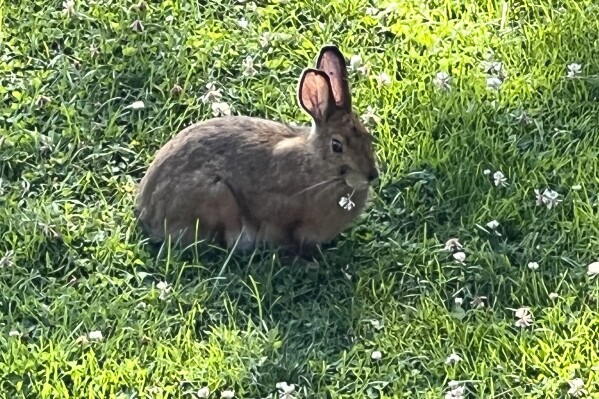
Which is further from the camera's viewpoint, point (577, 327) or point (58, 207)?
point (58, 207)

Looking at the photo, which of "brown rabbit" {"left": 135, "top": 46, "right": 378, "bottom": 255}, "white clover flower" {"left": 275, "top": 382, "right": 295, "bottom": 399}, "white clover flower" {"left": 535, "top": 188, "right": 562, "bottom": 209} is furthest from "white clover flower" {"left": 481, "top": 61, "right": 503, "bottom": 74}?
"white clover flower" {"left": 275, "top": 382, "right": 295, "bottom": 399}

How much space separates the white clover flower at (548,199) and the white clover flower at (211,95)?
160cm

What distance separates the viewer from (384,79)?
624 centimetres

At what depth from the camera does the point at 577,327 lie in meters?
4.92

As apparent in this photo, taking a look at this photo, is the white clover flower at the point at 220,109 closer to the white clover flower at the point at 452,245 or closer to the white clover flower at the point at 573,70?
the white clover flower at the point at 452,245

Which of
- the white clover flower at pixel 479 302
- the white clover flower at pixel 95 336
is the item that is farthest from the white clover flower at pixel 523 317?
the white clover flower at pixel 95 336

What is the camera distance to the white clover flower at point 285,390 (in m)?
4.68

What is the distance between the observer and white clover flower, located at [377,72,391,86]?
6223 millimetres

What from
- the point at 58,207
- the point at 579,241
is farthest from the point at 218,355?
the point at 579,241

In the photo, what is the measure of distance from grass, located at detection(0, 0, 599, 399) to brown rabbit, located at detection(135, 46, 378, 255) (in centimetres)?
12

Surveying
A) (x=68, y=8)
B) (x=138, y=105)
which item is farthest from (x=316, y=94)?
(x=68, y=8)

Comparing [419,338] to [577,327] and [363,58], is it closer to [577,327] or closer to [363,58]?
[577,327]

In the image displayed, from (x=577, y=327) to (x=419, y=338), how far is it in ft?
1.98

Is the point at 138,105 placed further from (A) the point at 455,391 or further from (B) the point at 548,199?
(A) the point at 455,391
